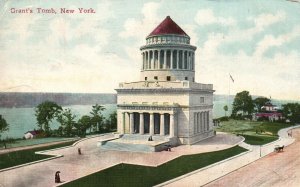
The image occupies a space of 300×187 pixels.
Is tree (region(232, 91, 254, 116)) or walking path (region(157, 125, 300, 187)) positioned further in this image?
tree (region(232, 91, 254, 116))

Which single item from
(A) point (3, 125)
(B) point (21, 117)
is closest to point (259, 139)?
(B) point (21, 117)

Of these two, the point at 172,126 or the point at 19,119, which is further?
the point at 172,126

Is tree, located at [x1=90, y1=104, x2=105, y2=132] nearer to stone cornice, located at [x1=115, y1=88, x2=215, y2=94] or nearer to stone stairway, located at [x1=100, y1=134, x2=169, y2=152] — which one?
stone stairway, located at [x1=100, y1=134, x2=169, y2=152]

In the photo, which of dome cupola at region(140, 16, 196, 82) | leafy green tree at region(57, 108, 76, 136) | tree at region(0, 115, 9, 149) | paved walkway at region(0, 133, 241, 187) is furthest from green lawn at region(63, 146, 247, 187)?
dome cupola at region(140, 16, 196, 82)

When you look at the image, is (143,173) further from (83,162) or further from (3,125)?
(3,125)

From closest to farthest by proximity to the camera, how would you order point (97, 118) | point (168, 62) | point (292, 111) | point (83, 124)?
point (292, 111) → point (83, 124) → point (97, 118) → point (168, 62)

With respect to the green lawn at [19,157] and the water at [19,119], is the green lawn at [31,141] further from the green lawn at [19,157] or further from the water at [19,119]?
the water at [19,119]

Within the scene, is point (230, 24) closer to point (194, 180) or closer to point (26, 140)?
point (194, 180)
